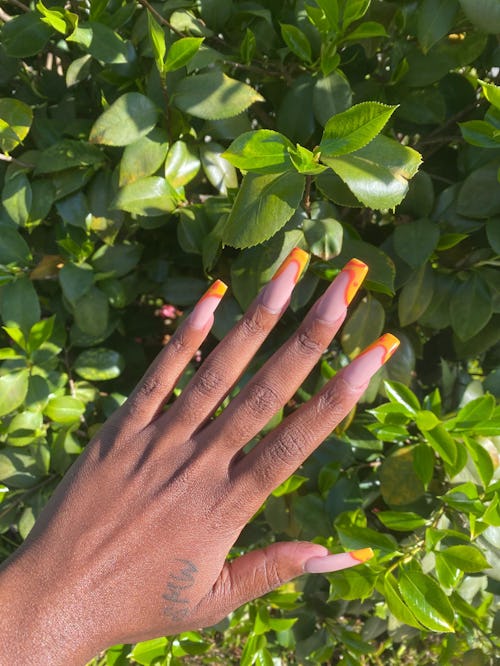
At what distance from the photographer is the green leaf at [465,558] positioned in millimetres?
906

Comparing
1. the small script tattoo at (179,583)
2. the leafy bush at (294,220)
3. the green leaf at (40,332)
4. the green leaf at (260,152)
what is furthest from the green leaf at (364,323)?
the green leaf at (40,332)

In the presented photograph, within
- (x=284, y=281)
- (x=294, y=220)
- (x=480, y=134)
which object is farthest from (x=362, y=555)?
(x=480, y=134)

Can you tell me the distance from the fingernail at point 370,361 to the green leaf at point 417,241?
0.25m

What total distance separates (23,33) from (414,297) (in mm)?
781

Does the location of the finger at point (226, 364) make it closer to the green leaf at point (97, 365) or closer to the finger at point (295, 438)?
the finger at point (295, 438)

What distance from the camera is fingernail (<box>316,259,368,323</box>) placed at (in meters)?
0.75

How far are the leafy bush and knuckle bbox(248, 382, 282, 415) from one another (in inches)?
8.1

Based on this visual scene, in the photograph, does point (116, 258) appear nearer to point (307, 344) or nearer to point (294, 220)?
point (294, 220)

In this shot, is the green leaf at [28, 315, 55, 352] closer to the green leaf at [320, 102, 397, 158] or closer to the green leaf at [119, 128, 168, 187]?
the green leaf at [119, 128, 168, 187]

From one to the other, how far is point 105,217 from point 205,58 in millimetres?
324

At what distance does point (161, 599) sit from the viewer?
85 cm

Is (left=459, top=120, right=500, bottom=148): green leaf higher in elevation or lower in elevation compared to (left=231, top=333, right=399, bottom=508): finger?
higher

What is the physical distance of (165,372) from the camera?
91 cm

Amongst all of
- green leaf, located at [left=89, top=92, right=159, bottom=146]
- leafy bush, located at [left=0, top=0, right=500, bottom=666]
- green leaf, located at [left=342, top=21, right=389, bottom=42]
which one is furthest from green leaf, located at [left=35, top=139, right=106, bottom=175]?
green leaf, located at [left=342, top=21, right=389, bottom=42]
